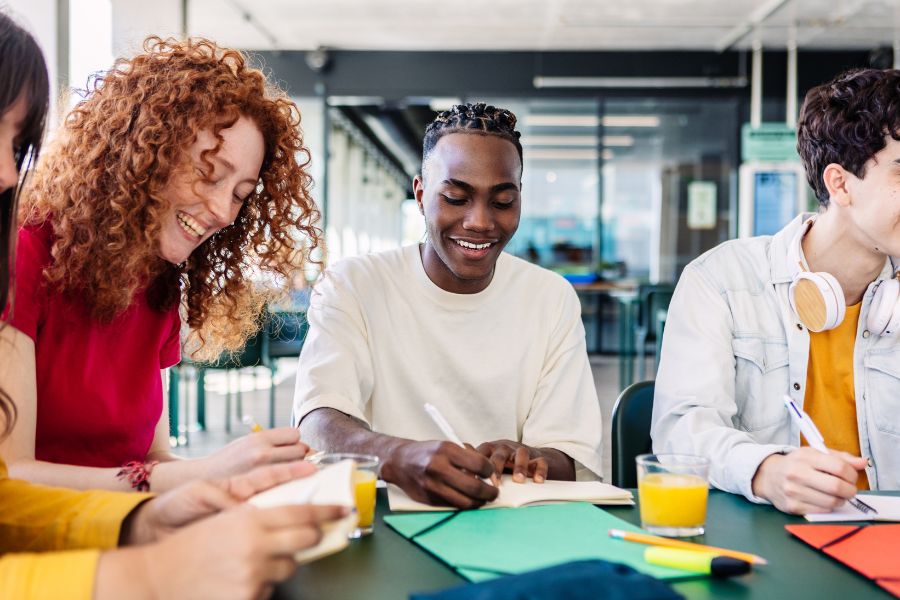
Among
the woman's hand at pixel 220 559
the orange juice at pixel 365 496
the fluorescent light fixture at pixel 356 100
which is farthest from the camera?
the fluorescent light fixture at pixel 356 100

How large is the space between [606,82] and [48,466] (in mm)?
8038

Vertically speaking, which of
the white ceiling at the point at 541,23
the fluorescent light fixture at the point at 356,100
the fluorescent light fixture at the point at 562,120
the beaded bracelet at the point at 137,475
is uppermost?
the white ceiling at the point at 541,23

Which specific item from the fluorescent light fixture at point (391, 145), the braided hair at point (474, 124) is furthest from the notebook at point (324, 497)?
the fluorescent light fixture at point (391, 145)

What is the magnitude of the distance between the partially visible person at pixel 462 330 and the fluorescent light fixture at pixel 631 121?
24.0 feet

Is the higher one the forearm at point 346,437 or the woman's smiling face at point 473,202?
the woman's smiling face at point 473,202

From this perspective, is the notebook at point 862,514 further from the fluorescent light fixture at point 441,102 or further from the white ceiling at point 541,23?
the fluorescent light fixture at point 441,102

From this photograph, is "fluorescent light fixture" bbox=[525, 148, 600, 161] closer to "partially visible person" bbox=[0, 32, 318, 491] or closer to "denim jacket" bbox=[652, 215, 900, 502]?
"denim jacket" bbox=[652, 215, 900, 502]

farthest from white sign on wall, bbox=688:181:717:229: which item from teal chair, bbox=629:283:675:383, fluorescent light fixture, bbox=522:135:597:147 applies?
teal chair, bbox=629:283:675:383

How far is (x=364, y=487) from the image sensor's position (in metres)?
1.03

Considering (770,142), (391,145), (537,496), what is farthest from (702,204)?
(537,496)

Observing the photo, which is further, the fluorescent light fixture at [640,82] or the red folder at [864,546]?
the fluorescent light fixture at [640,82]

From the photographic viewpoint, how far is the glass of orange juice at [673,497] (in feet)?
3.42

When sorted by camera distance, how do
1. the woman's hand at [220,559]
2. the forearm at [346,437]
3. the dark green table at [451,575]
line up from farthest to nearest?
the forearm at [346,437], the dark green table at [451,575], the woman's hand at [220,559]

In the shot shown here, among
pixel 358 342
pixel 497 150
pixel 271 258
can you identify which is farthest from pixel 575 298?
pixel 271 258
